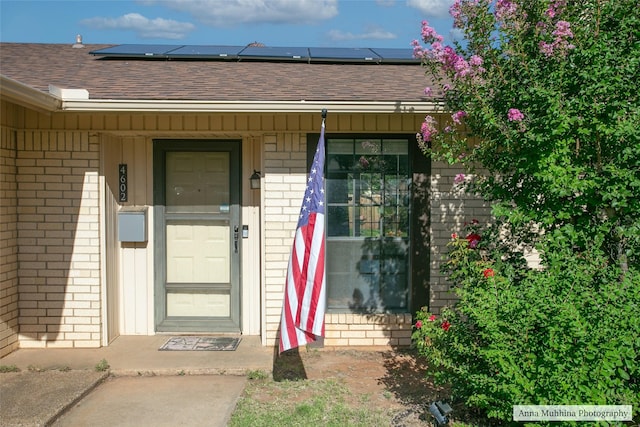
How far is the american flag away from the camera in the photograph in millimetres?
5125

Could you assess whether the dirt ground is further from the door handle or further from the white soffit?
the white soffit

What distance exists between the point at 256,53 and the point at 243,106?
2388 mm

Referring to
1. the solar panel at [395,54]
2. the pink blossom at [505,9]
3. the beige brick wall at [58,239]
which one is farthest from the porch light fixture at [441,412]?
the solar panel at [395,54]

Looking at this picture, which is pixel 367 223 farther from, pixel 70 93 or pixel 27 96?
pixel 27 96

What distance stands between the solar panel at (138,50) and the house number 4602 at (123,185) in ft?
6.11

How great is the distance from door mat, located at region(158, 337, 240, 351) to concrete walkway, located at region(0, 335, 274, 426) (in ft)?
0.34

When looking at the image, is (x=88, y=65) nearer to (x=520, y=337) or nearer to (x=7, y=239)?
(x=7, y=239)

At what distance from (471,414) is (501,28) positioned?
9.68ft

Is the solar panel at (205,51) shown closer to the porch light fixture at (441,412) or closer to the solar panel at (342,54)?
the solar panel at (342,54)

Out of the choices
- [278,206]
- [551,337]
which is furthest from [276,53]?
[551,337]

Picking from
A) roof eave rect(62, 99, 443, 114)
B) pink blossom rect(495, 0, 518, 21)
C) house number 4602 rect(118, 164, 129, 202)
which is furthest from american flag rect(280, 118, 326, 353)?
house number 4602 rect(118, 164, 129, 202)

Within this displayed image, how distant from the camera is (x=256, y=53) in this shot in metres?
7.91

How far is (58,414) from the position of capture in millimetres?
4562

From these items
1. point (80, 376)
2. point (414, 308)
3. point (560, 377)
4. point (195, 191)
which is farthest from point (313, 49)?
point (560, 377)
